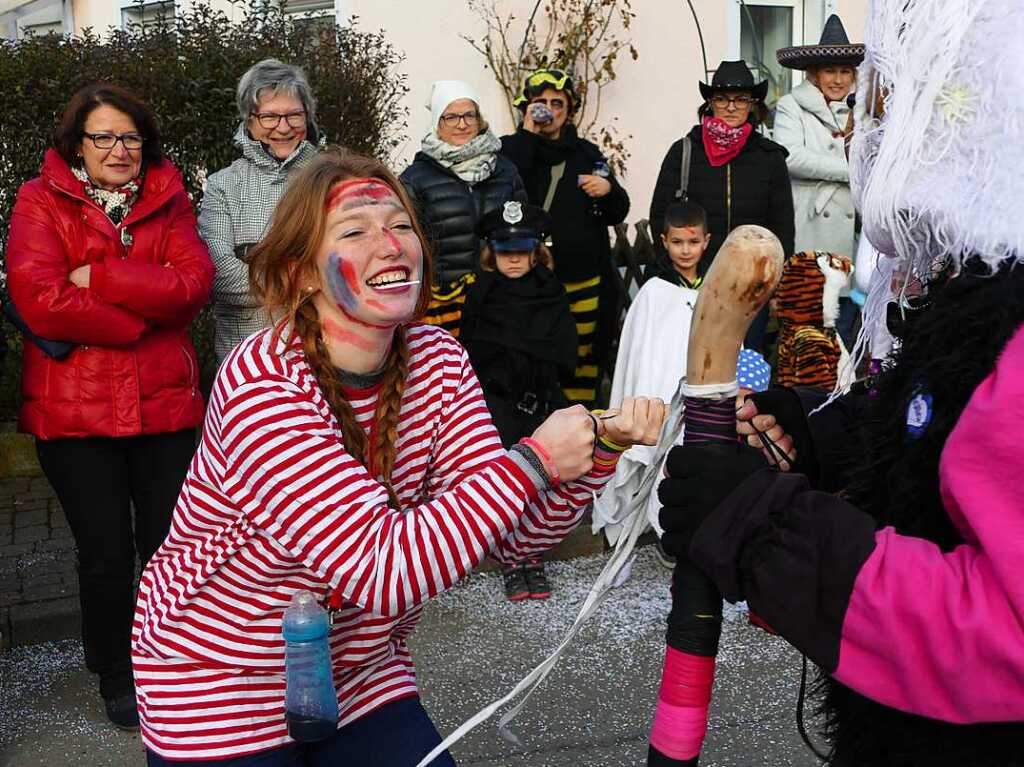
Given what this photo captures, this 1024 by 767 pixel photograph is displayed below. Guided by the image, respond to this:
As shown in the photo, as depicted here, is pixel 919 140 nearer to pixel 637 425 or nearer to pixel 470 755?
pixel 637 425

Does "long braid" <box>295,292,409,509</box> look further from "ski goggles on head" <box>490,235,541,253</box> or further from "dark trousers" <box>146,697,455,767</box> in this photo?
"ski goggles on head" <box>490,235,541,253</box>

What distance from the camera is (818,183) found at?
6.77 meters

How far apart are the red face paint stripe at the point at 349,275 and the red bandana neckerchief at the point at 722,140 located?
4.31 m

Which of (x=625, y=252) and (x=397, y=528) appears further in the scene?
(x=625, y=252)

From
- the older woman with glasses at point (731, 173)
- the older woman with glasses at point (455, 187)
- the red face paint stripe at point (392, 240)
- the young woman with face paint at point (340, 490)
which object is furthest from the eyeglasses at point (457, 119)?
the red face paint stripe at point (392, 240)

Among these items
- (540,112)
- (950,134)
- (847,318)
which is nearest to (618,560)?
(950,134)

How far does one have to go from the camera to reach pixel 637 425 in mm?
2143

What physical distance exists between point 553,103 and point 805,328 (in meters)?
1.67

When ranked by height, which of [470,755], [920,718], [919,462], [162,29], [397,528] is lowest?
[470,755]

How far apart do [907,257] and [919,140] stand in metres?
0.17

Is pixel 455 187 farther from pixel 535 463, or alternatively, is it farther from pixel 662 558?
pixel 535 463

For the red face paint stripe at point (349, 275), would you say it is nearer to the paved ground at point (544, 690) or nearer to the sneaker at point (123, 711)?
the paved ground at point (544, 690)

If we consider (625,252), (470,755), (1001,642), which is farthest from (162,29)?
(1001,642)

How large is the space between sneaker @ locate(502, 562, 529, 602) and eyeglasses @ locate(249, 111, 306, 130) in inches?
77.9
